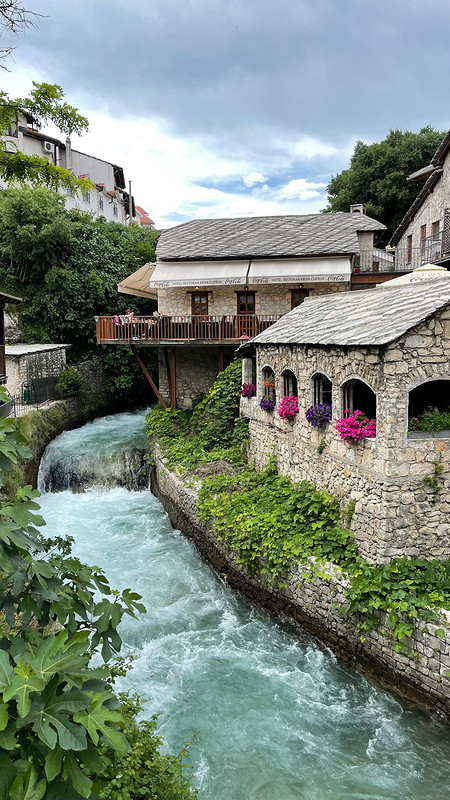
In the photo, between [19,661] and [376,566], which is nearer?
[19,661]

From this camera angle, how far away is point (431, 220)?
2295cm

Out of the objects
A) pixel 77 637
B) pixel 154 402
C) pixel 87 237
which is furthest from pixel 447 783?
pixel 87 237

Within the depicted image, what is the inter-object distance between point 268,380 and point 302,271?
21.7ft

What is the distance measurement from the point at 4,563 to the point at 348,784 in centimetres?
561

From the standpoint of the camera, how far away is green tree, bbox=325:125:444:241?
34.1 metres

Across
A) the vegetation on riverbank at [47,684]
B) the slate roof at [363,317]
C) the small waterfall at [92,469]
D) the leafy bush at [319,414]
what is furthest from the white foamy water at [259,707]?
the slate roof at [363,317]

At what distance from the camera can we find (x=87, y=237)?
2545 centimetres

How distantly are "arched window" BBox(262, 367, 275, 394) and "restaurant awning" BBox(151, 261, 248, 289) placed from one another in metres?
5.95

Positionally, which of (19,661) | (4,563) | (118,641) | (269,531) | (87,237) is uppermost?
(87,237)

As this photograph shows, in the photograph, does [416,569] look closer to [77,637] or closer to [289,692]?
[289,692]

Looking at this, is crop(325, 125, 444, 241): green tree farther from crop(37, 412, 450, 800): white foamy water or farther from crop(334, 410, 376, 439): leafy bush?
crop(37, 412, 450, 800): white foamy water

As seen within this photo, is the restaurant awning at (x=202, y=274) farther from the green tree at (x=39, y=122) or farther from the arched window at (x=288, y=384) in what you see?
the green tree at (x=39, y=122)

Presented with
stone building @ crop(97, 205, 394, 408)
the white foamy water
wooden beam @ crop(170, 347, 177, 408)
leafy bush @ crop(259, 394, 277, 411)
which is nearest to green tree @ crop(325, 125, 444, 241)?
stone building @ crop(97, 205, 394, 408)

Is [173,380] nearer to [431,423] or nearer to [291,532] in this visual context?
[291,532]
